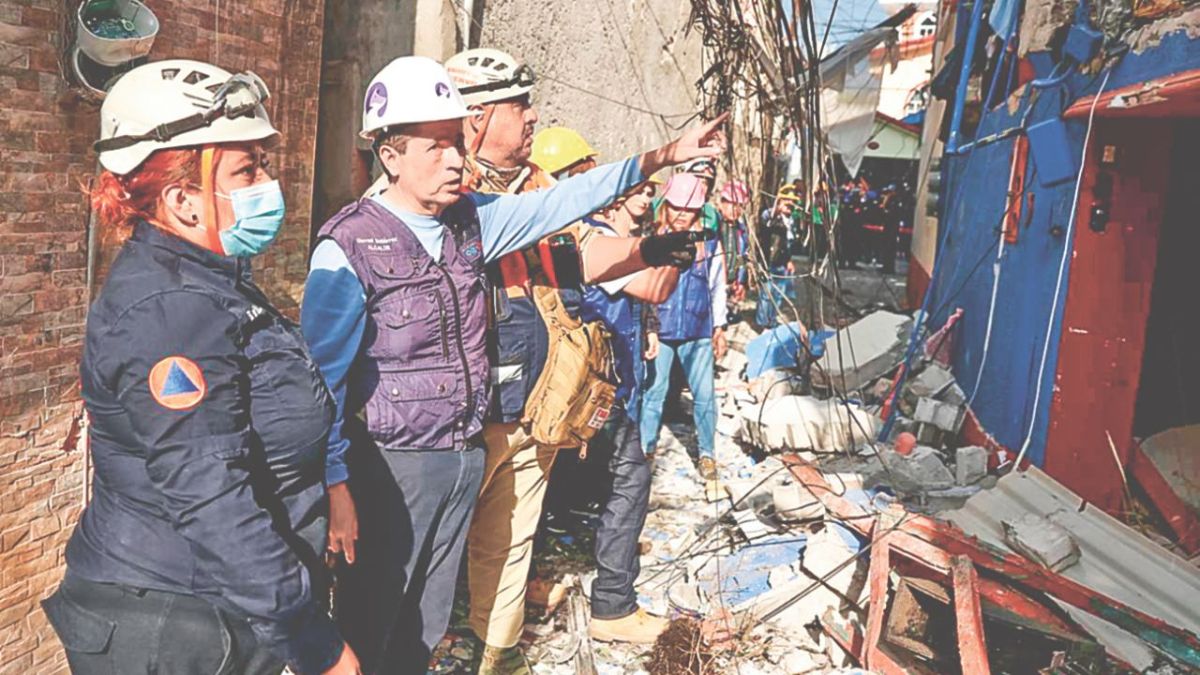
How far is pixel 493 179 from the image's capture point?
10.1ft

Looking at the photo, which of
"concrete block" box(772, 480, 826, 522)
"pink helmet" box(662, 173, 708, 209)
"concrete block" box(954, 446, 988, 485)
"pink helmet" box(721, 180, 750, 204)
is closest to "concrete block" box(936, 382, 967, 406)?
"concrete block" box(954, 446, 988, 485)

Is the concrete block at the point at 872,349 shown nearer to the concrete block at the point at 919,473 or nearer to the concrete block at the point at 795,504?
the concrete block at the point at 919,473

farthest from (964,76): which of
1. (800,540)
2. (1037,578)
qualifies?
(1037,578)

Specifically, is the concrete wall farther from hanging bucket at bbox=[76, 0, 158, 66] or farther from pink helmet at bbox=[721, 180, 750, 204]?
hanging bucket at bbox=[76, 0, 158, 66]

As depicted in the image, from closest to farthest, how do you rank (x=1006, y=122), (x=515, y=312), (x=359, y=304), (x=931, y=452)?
(x=359, y=304)
(x=515, y=312)
(x=931, y=452)
(x=1006, y=122)

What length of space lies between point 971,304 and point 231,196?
21.7 ft

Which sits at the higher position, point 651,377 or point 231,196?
point 231,196

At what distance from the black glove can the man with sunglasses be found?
93 millimetres

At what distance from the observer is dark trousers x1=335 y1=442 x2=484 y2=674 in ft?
8.13

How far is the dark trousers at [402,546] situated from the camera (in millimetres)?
2479

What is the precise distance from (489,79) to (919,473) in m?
3.40

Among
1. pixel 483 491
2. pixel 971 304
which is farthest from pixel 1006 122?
pixel 483 491

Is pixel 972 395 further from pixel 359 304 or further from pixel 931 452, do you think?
pixel 359 304

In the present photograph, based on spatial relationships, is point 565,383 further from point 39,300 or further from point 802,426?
point 802,426
